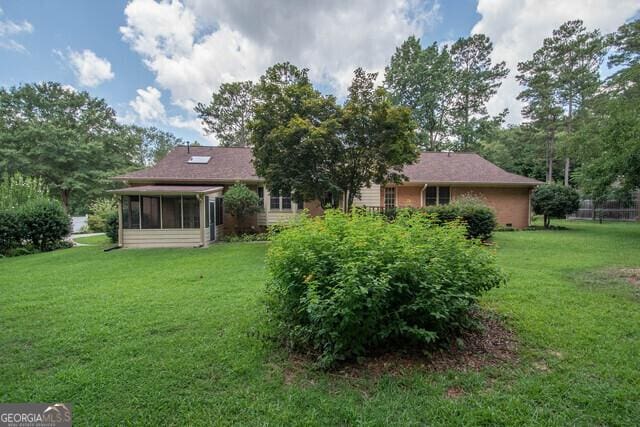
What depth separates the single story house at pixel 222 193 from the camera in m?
11.4

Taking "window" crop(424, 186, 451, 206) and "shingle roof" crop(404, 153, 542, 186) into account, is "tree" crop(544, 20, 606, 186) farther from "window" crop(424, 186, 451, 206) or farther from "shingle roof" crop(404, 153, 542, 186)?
"window" crop(424, 186, 451, 206)

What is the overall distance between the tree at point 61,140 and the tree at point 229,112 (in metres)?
8.27

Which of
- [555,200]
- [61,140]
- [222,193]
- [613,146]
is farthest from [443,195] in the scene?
[61,140]

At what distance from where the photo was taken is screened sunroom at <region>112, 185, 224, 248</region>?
11297mm

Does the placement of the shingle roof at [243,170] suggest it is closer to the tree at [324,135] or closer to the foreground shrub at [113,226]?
the foreground shrub at [113,226]

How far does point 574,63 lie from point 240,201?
28.9m

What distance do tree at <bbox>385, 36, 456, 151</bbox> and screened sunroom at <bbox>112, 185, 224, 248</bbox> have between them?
20.0 metres

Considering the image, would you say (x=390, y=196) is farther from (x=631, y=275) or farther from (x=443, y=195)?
(x=631, y=275)

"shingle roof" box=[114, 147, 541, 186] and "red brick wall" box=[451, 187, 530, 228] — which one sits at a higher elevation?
"shingle roof" box=[114, 147, 541, 186]

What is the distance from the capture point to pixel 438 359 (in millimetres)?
2908

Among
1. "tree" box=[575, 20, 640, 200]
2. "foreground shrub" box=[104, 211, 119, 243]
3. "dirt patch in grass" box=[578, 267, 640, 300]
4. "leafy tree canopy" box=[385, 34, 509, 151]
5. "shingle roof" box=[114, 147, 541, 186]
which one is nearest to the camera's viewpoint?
"dirt patch in grass" box=[578, 267, 640, 300]

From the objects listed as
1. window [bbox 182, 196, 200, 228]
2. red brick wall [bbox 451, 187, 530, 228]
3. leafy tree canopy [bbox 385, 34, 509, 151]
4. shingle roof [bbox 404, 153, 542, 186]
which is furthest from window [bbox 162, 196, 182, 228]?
leafy tree canopy [bbox 385, 34, 509, 151]

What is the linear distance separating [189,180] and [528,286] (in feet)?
42.4

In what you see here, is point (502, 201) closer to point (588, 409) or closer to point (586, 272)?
point (586, 272)
